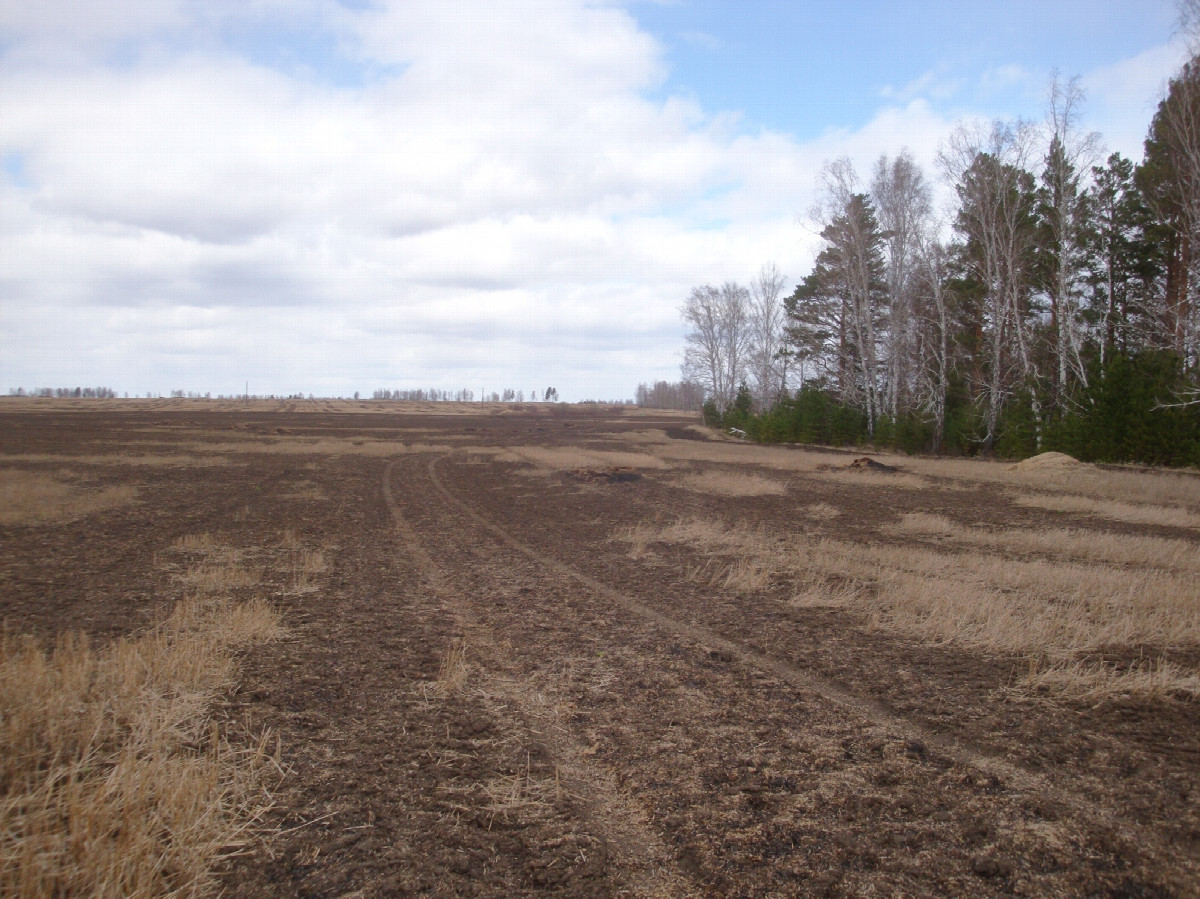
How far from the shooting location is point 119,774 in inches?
139

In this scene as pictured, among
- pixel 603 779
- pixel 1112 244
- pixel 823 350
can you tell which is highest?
pixel 1112 244

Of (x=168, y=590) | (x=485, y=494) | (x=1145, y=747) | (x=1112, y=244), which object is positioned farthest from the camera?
(x=1112, y=244)

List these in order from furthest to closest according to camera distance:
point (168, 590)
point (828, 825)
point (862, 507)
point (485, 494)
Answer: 1. point (485, 494)
2. point (862, 507)
3. point (168, 590)
4. point (828, 825)

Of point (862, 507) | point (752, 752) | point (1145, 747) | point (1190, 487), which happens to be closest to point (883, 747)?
point (752, 752)

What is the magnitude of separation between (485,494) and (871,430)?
85.2 feet

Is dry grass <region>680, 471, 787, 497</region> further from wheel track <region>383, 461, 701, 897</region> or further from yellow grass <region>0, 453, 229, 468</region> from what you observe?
yellow grass <region>0, 453, 229, 468</region>

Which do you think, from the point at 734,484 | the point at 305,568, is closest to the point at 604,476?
the point at 734,484

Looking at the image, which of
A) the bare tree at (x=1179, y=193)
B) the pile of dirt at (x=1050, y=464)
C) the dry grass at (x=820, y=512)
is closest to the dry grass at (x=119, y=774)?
the dry grass at (x=820, y=512)

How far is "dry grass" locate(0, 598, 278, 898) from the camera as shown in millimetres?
2902

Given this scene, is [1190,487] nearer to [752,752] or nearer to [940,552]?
[940,552]

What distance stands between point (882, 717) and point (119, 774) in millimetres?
4871

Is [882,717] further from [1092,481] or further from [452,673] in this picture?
[1092,481]

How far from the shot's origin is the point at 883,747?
174 inches

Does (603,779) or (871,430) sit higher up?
(871,430)
